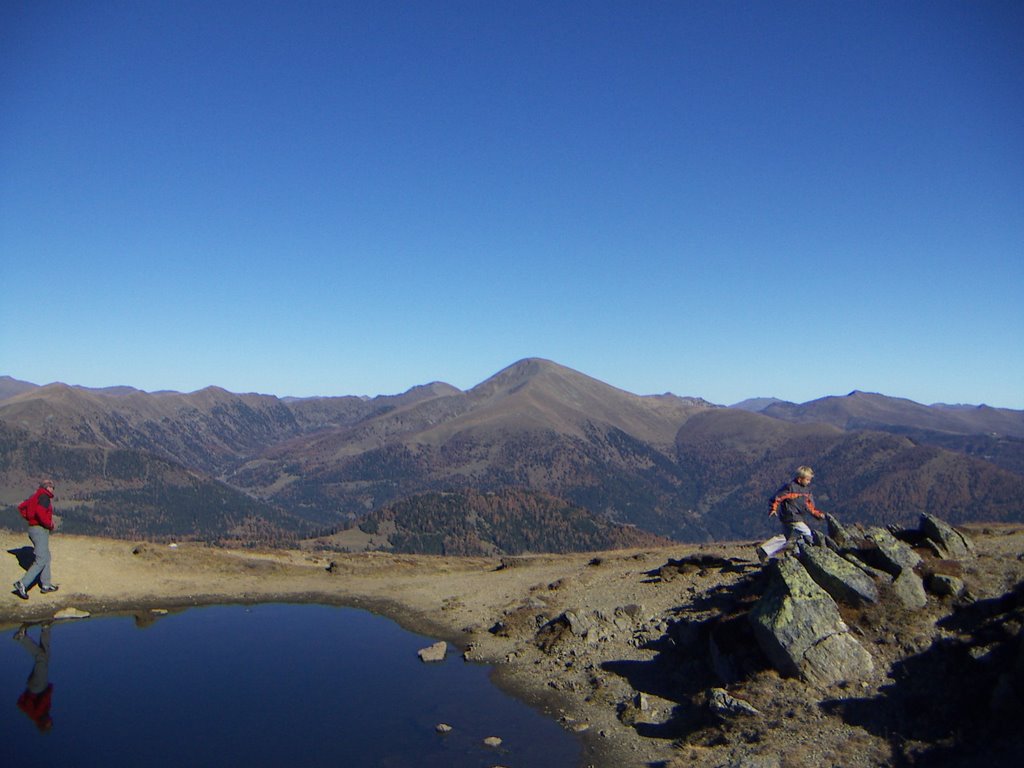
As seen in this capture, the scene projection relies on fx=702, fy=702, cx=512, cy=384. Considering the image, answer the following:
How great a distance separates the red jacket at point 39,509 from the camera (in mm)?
24906

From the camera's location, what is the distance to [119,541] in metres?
36.5

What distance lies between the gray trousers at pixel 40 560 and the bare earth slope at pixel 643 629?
2.16 feet

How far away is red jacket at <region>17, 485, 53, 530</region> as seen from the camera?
81.7 ft

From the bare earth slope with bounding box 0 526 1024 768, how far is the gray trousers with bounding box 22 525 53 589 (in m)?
0.66

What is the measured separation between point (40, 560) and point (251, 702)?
508 inches

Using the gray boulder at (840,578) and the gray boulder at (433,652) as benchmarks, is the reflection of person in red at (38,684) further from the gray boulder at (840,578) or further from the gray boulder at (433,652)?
the gray boulder at (840,578)

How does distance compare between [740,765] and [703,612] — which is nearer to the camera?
[740,765]

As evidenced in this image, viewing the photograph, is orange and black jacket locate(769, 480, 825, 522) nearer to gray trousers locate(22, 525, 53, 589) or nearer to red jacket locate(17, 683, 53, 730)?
red jacket locate(17, 683, 53, 730)

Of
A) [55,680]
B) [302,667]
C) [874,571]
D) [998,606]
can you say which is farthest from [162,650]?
[998,606]

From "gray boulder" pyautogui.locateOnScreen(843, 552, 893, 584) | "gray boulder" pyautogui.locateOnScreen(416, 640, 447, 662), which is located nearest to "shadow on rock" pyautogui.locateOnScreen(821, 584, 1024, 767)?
"gray boulder" pyautogui.locateOnScreen(843, 552, 893, 584)

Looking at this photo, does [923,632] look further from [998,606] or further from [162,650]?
[162,650]

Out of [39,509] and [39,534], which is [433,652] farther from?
[39,534]

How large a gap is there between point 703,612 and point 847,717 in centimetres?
721

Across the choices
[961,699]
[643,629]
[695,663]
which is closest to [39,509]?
[643,629]
